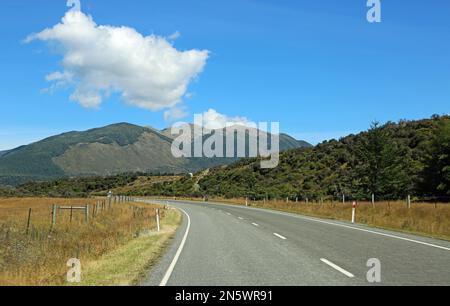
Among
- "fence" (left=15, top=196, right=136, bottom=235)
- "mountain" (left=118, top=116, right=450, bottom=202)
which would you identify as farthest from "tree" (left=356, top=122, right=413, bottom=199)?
"fence" (left=15, top=196, right=136, bottom=235)

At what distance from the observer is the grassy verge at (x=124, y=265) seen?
31.7ft

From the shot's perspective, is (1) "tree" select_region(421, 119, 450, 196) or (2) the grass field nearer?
(2) the grass field

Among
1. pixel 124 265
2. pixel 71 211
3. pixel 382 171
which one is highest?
pixel 382 171

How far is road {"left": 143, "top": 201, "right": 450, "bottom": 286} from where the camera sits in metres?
9.31

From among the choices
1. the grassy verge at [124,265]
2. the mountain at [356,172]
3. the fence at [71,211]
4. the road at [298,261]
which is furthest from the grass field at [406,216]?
the fence at [71,211]

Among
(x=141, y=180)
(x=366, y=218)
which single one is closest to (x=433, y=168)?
(x=366, y=218)

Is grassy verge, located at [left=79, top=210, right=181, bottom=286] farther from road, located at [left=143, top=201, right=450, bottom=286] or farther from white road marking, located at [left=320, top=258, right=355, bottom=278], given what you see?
white road marking, located at [left=320, top=258, right=355, bottom=278]

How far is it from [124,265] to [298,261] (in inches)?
167

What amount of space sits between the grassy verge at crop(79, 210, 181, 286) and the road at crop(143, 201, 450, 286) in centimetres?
38

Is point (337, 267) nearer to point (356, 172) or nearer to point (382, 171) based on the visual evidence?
point (382, 171)

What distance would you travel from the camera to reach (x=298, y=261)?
11742 millimetres

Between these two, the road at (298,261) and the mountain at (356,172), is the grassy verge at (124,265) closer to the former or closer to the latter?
the road at (298,261)

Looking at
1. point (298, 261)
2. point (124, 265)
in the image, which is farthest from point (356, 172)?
point (124, 265)
